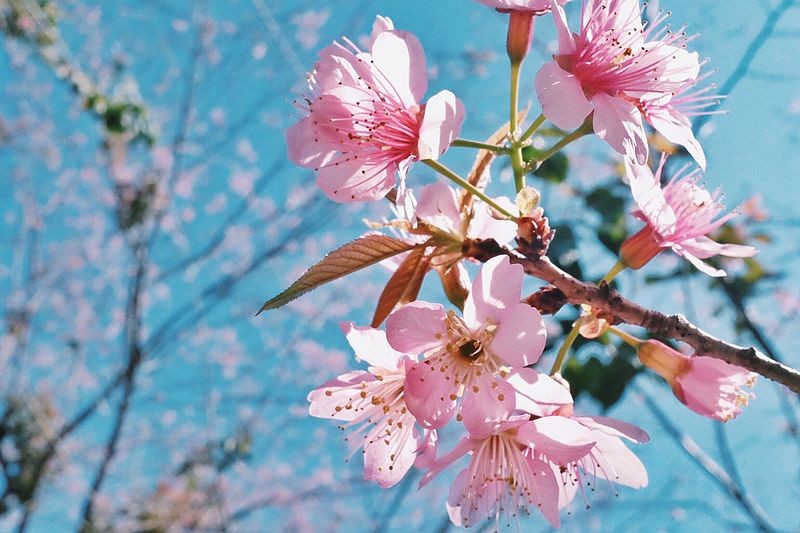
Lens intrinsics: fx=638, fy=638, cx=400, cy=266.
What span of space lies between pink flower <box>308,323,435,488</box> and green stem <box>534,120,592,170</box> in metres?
0.32

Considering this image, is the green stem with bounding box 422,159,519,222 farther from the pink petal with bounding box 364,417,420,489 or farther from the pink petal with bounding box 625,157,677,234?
the pink petal with bounding box 364,417,420,489

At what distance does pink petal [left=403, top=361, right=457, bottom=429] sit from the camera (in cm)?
76

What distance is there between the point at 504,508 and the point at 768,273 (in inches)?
84.7

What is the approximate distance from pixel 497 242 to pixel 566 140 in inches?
6.2

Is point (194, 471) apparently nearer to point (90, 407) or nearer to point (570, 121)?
point (90, 407)

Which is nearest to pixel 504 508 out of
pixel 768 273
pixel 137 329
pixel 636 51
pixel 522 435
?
pixel 522 435

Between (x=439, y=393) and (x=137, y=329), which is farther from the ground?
(x=439, y=393)

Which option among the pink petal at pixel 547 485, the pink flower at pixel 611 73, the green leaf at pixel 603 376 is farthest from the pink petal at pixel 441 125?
the green leaf at pixel 603 376

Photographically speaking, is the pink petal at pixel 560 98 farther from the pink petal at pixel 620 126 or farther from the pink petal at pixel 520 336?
the pink petal at pixel 520 336

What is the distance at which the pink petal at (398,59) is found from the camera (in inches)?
32.3

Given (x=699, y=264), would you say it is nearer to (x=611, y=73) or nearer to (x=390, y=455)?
(x=611, y=73)

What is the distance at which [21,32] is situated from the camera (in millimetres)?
3838

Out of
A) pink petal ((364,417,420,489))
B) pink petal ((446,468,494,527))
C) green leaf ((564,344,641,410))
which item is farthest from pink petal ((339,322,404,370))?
green leaf ((564,344,641,410))

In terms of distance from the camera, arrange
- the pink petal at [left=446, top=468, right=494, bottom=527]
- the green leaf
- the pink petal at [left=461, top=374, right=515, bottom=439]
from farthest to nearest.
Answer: the green leaf < the pink petal at [left=446, top=468, right=494, bottom=527] < the pink petal at [left=461, top=374, right=515, bottom=439]
